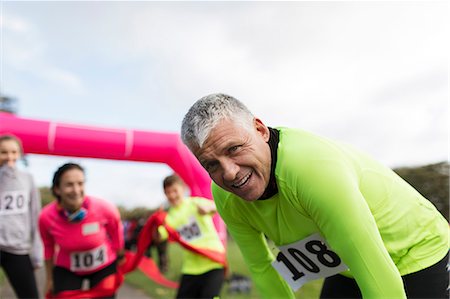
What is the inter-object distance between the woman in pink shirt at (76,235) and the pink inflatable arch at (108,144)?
180 cm

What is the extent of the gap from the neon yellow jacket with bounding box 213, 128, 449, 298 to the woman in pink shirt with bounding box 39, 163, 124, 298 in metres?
2.27

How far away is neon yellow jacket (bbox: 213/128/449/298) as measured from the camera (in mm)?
1518

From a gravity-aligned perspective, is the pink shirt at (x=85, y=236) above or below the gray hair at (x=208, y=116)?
below

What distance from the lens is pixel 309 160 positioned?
5.17 feet

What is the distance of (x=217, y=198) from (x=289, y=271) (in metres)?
0.48

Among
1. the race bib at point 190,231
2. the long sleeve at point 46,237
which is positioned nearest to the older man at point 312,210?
the race bib at point 190,231

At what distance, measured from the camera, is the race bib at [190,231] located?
473 centimetres

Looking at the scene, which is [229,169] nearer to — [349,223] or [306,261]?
[349,223]

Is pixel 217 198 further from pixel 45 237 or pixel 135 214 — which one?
pixel 135 214

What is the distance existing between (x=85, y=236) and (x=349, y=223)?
10.2 feet

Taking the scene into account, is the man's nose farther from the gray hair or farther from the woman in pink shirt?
the woman in pink shirt

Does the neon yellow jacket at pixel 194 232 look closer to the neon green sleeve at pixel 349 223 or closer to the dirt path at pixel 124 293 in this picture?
the dirt path at pixel 124 293

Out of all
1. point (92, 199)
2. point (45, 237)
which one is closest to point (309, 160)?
point (92, 199)

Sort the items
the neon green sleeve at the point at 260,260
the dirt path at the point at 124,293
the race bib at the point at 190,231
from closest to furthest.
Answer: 1. the neon green sleeve at the point at 260,260
2. the race bib at the point at 190,231
3. the dirt path at the point at 124,293
